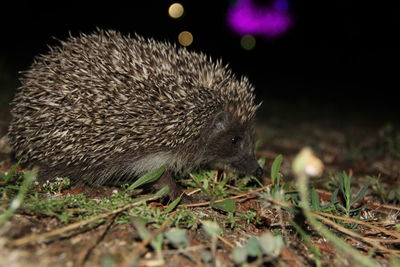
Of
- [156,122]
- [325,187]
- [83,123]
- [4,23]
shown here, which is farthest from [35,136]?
[4,23]

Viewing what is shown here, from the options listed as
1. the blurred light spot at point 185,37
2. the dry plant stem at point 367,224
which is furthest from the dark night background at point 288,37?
the dry plant stem at point 367,224

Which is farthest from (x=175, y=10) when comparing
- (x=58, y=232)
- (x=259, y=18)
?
(x=58, y=232)

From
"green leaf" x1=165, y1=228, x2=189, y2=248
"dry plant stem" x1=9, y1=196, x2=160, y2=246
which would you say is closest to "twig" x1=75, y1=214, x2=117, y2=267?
"dry plant stem" x1=9, y1=196, x2=160, y2=246

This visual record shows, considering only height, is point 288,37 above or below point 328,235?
above

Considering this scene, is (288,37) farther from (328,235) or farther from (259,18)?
(328,235)

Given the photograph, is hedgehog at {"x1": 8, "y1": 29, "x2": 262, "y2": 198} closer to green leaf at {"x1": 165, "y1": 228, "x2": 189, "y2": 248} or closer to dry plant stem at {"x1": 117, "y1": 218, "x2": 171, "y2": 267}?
dry plant stem at {"x1": 117, "y1": 218, "x2": 171, "y2": 267}
